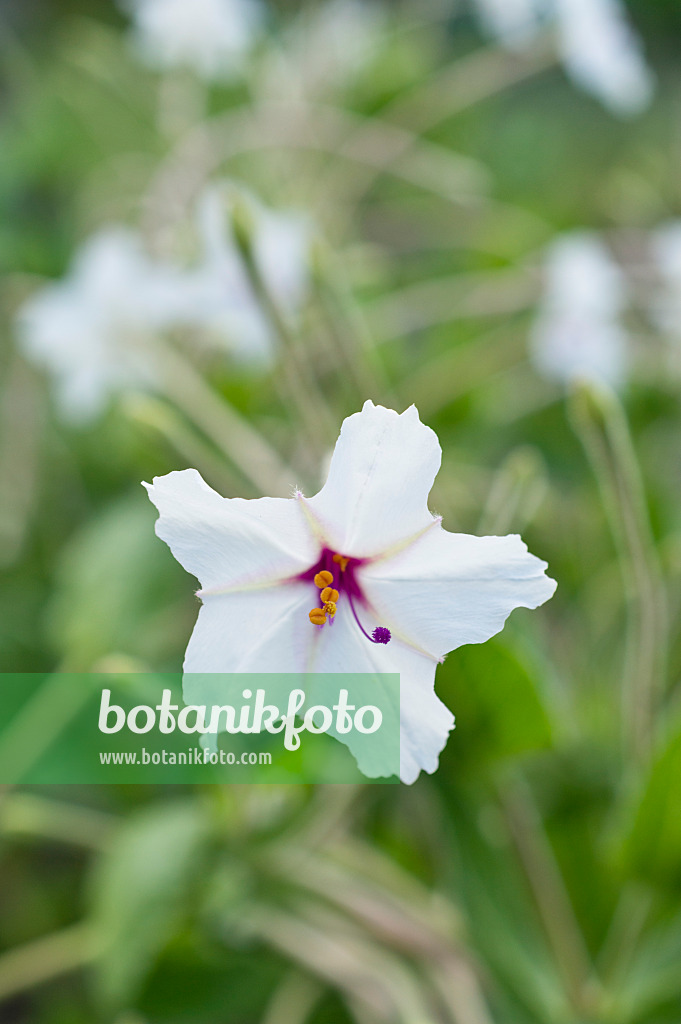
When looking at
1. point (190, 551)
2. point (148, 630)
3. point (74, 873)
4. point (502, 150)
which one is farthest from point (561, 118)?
point (190, 551)

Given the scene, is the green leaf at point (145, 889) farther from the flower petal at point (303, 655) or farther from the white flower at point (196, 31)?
the white flower at point (196, 31)

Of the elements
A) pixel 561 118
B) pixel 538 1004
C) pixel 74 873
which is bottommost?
pixel 538 1004

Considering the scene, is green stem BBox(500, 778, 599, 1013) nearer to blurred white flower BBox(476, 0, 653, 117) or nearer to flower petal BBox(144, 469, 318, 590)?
flower petal BBox(144, 469, 318, 590)

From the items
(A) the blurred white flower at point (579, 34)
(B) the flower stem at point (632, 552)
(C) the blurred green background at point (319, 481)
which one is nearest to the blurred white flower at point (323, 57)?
(C) the blurred green background at point (319, 481)

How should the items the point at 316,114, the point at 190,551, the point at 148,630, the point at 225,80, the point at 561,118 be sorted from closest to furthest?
the point at 190,551
the point at 148,630
the point at 316,114
the point at 225,80
the point at 561,118

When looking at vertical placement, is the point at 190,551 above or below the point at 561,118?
below

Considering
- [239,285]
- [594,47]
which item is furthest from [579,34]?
[239,285]

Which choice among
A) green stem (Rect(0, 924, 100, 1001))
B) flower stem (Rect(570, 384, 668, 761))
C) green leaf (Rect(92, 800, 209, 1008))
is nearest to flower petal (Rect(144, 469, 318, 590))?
flower stem (Rect(570, 384, 668, 761))

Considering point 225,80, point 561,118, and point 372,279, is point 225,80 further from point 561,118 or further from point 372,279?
point 561,118
